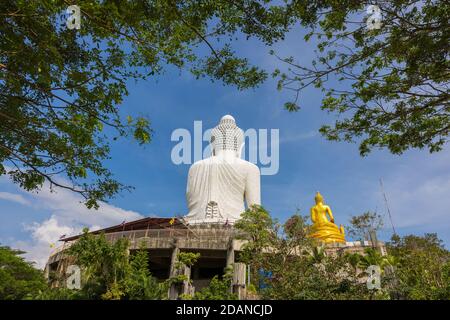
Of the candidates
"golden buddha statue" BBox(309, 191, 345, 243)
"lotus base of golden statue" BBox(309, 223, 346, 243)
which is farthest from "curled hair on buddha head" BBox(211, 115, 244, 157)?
"lotus base of golden statue" BBox(309, 223, 346, 243)

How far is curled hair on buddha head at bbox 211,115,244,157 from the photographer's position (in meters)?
25.4

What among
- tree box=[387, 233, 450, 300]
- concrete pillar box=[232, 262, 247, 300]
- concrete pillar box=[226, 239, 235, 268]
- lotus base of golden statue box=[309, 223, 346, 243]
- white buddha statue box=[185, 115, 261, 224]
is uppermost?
white buddha statue box=[185, 115, 261, 224]

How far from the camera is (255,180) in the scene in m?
24.0

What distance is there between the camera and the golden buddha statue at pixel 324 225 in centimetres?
2080

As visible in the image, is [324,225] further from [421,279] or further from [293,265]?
[293,265]

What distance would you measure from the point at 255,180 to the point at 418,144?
54.5ft

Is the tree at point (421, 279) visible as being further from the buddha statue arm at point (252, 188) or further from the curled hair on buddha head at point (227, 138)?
the curled hair on buddha head at point (227, 138)

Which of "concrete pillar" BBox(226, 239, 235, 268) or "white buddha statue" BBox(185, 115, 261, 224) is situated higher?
"white buddha statue" BBox(185, 115, 261, 224)

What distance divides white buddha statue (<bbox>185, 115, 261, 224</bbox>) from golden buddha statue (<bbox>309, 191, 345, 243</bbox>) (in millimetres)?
3595

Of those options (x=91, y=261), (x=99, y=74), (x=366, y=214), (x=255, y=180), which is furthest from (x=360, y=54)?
(x=255, y=180)

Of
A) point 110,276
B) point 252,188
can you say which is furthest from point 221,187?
point 110,276

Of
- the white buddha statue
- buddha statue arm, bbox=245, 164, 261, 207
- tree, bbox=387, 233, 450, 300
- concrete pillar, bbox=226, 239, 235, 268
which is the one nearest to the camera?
tree, bbox=387, 233, 450, 300

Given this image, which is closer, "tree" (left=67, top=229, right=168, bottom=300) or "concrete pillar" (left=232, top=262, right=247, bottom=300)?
"tree" (left=67, top=229, right=168, bottom=300)

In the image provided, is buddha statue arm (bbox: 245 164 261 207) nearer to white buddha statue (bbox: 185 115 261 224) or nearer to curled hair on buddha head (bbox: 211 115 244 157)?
white buddha statue (bbox: 185 115 261 224)
